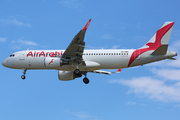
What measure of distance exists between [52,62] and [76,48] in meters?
3.47

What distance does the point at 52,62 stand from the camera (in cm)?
3375

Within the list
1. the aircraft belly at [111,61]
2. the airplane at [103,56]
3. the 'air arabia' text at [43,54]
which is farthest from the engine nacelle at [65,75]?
the aircraft belly at [111,61]

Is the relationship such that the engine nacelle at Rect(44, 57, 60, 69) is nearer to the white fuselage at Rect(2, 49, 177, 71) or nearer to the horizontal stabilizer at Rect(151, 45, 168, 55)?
the white fuselage at Rect(2, 49, 177, 71)

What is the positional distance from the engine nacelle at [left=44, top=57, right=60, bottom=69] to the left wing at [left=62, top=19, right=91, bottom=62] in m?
0.95

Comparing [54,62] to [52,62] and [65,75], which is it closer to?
[52,62]

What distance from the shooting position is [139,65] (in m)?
34.4

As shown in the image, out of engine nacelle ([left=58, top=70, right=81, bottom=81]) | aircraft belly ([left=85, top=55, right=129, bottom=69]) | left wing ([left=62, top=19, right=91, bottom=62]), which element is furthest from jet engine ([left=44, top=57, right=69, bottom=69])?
engine nacelle ([left=58, top=70, right=81, bottom=81])

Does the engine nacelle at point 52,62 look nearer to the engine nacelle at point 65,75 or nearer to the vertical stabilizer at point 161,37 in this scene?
the engine nacelle at point 65,75

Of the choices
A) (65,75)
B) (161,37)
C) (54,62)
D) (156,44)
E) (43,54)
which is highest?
(43,54)

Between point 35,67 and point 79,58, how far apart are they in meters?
6.15

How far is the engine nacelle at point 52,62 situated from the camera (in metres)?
33.7

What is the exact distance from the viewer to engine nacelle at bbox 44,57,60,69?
111 feet

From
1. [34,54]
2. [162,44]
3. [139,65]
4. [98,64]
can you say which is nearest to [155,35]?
[162,44]

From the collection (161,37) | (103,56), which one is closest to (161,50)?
(161,37)
